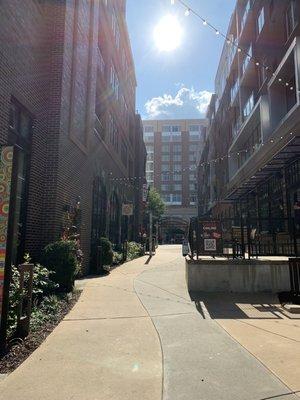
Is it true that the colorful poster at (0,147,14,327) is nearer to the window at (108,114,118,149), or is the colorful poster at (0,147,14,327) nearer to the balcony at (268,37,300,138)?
the balcony at (268,37,300,138)

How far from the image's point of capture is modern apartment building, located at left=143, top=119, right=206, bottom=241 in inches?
4405

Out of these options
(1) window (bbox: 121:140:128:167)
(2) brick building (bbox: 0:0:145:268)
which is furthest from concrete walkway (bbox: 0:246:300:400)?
(1) window (bbox: 121:140:128:167)

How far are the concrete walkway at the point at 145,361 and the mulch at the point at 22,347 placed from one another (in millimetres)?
115

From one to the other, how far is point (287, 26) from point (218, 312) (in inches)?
678

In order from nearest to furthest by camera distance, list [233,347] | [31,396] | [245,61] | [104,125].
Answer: [31,396], [233,347], [104,125], [245,61]

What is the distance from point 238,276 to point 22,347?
20.8ft

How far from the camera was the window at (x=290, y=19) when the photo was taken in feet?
59.9

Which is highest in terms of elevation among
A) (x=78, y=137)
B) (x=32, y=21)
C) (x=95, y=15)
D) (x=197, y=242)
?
(x=95, y=15)

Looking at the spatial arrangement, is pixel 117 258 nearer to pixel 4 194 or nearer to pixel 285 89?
pixel 285 89

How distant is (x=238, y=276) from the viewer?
10.4 m

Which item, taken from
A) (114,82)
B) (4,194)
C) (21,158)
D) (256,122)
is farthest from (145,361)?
(114,82)

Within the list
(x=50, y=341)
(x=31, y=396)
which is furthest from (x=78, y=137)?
(x=31, y=396)

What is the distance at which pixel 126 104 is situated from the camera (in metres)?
33.4

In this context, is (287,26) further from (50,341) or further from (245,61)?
(50,341)
